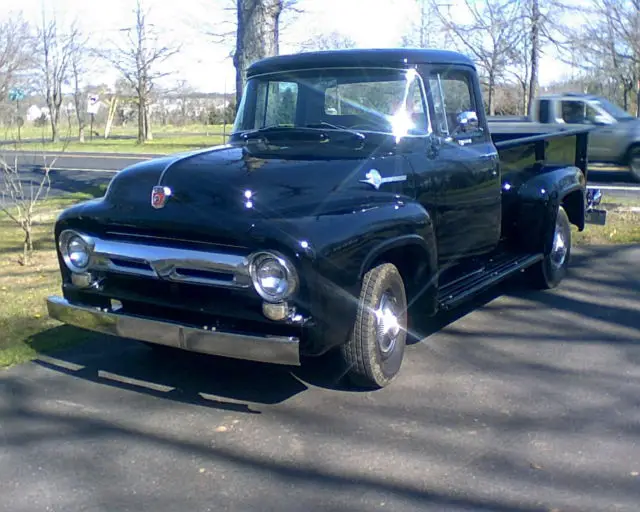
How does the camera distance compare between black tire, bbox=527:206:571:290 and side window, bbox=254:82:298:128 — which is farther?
black tire, bbox=527:206:571:290

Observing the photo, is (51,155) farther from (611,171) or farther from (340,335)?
(340,335)

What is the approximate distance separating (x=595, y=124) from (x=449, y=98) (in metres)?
13.0

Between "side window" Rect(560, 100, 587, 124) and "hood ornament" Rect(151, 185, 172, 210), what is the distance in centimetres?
1482

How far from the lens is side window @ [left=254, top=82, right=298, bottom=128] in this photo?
5.88 m

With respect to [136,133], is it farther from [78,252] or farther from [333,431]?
[333,431]

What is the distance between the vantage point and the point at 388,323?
4.95 metres

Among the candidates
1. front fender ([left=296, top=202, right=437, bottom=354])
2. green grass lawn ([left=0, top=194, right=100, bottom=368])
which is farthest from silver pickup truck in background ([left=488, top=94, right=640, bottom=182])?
front fender ([left=296, top=202, right=437, bottom=354])

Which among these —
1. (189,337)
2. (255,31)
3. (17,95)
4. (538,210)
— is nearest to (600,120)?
(255,31)

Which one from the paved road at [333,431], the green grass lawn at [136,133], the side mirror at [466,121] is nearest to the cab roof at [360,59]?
the side mirror at [466,121]

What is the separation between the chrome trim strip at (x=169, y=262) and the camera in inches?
169

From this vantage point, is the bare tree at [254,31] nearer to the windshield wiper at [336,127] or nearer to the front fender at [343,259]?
the windshield wiper at [336,127]

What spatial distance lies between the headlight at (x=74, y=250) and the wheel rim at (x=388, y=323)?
1773mm

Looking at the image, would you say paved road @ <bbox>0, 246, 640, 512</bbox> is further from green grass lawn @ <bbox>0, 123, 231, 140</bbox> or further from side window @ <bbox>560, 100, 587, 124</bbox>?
green grass lawn @ <bbox>0, 123, 231, 140</bbox>

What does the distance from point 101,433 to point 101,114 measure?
53.4 meters
